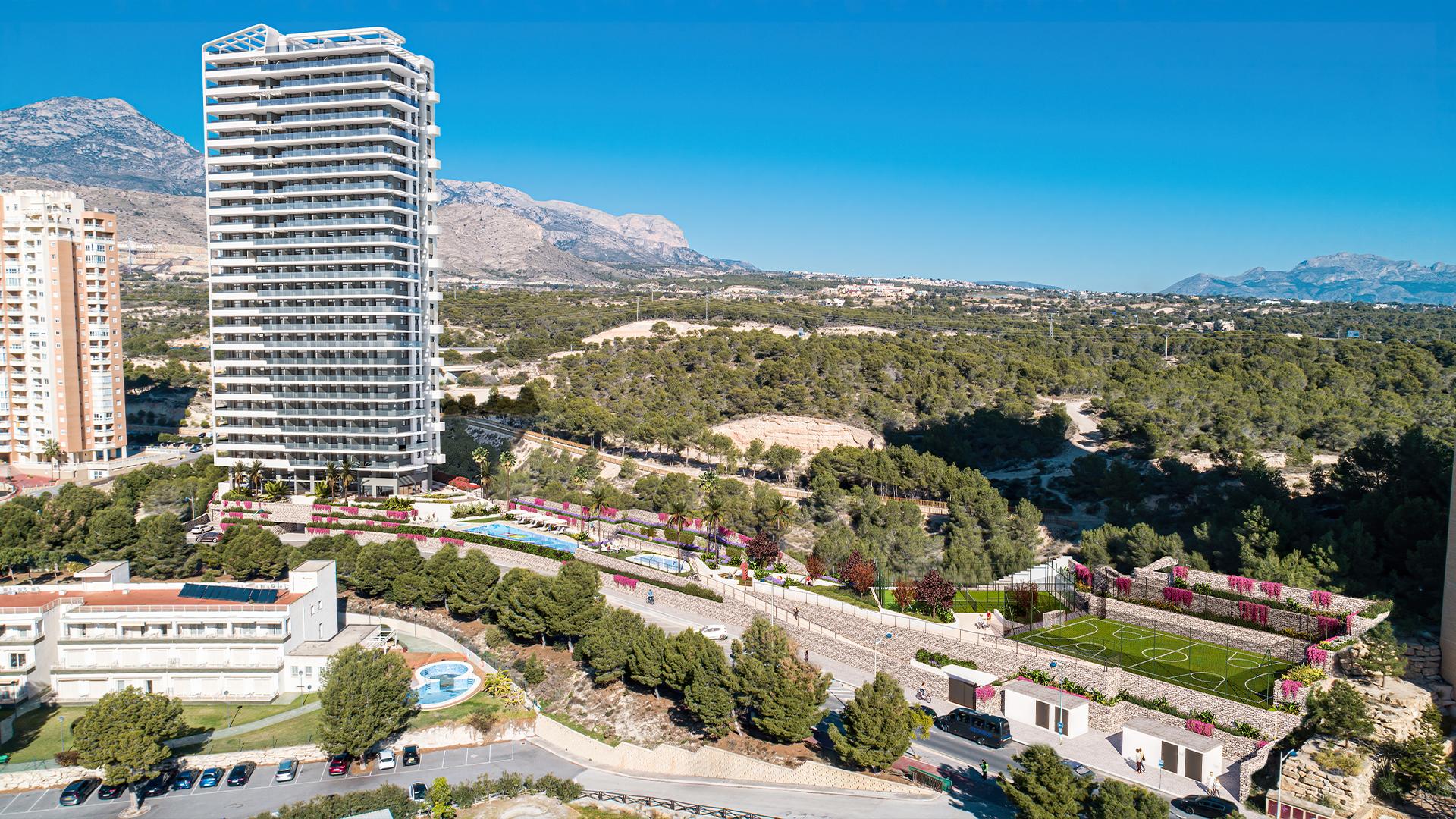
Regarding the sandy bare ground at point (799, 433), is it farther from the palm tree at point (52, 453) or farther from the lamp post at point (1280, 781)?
the lamp post at point (1280, 781)

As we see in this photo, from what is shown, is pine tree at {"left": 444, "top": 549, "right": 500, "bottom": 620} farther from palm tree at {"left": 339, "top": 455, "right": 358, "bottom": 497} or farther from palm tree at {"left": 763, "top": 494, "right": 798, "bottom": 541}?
palm tree at {"left": 339, "top": 455, "right": 358, "bottom": 497}

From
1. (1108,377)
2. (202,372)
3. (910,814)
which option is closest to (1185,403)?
(1108,377)

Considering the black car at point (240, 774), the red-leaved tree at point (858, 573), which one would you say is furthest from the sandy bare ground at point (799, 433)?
the black car at point (240, 774)

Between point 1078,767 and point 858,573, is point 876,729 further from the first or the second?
point 858,573

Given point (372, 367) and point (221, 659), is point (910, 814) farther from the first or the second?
point (372, 367)

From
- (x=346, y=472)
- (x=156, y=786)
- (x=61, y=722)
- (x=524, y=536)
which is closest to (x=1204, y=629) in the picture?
(x=524, y=536)
